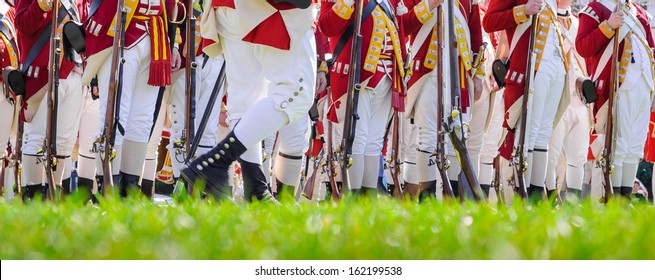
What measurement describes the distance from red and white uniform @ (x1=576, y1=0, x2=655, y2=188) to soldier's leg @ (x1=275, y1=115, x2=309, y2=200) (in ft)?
10.4

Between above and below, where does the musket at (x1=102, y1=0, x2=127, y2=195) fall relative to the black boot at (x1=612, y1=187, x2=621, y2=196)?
above

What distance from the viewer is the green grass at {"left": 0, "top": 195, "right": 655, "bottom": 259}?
Result: 2293 millimetres

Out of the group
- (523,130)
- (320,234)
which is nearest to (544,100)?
(523,130)

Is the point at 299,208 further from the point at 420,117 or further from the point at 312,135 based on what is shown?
the point at 312,135

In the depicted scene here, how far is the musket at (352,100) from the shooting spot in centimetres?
684

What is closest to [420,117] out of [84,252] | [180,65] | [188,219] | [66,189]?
[180,65]

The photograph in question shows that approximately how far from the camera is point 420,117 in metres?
7.80

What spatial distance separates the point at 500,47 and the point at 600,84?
3.64 feet

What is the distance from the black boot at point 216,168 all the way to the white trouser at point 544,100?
11.6 feet

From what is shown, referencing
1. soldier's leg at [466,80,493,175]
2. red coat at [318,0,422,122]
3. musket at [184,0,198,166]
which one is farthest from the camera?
soldier's leg at [466,80,493,175]

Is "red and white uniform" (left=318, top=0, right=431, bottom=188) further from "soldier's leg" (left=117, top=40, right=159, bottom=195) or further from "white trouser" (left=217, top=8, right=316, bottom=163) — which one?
"white trouser" (left=217, top=8, right=316, bottom=163)

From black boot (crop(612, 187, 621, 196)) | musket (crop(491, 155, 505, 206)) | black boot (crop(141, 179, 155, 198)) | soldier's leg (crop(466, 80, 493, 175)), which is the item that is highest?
soldier's leg (crop(466, 80, 493, 175))

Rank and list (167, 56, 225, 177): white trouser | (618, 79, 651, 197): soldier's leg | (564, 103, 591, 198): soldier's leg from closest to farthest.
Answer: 1. (167, 56, 225, 177): white trouser
2. (618, 79, 651, 197): soldier's leg
3. (564, 103, 591, 198): soldier's leg

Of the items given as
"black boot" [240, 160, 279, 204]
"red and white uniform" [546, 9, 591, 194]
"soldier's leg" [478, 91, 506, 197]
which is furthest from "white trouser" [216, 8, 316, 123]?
"red and white uniform" [546, 9, 591, 194]
